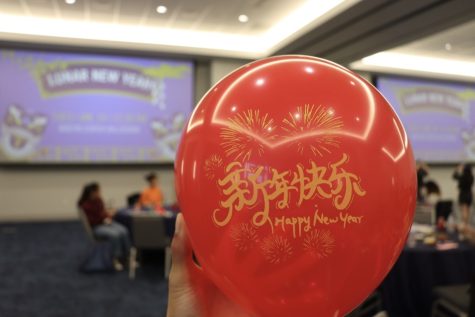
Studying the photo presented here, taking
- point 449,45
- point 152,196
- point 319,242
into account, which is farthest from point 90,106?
point 319,242

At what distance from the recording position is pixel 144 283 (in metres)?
3.85

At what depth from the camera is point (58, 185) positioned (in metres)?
6.79

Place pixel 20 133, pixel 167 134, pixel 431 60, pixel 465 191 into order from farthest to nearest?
pixel 431 60
pixel 167 134
pixel 20 133
pixel 465 191

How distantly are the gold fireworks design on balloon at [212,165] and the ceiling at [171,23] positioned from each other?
15.2ft

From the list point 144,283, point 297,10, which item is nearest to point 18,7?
point 297,10

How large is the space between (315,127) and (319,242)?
201mm

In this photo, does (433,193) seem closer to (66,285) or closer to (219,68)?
(66,285)

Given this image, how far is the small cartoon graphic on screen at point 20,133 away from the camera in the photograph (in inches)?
248

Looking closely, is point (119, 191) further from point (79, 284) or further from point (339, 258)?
point (339, 258)

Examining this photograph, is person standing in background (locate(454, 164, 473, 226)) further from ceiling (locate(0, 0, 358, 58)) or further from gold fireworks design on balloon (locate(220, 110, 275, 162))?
gold fireworks design on balloon (locate(220, 110, 275, 162))

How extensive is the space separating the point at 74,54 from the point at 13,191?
2634 mm

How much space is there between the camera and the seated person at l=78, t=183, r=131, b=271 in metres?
4.20

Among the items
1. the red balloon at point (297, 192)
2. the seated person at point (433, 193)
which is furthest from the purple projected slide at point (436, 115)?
the red balloon at point (297, 192)

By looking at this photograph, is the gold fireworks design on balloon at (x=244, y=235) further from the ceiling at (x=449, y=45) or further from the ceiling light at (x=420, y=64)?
the ceiling light at (x=420, y=64)
